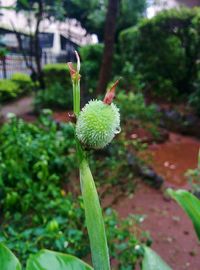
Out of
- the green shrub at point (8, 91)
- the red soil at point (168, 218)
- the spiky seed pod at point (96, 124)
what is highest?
the spiky seed pod at point (96, 124)

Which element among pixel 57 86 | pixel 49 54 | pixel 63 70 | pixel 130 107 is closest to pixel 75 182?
pixel 130 107

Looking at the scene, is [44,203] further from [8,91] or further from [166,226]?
[8,91]

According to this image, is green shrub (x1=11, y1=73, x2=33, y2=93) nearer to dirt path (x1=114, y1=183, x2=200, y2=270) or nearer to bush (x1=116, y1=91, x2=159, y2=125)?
bush (x1=116, y1=91, x2=159, y2=125)

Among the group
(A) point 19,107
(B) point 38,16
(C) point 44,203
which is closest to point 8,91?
(A) point 19,107

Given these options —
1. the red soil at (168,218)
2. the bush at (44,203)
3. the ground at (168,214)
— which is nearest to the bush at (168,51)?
the ground at (168,214)

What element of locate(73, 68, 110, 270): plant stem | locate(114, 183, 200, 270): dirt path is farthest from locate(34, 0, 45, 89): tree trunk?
locate(73, 68, 110, 270): plant stem

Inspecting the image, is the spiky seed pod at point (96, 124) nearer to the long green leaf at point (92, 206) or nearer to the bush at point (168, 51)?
the long green leaf at point (92, 206)
